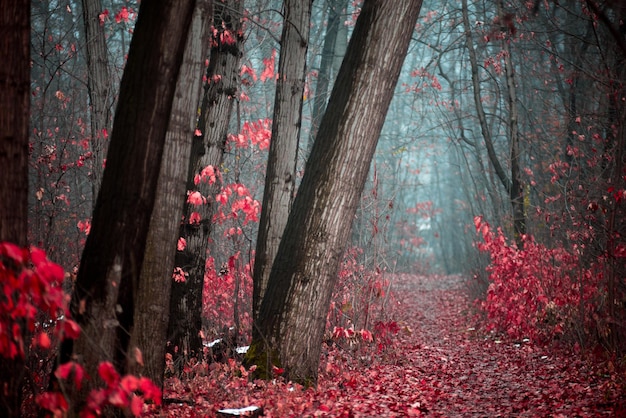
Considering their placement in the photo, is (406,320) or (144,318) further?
(406,320)

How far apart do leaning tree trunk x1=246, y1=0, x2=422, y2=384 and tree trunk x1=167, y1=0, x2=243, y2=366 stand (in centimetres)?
164

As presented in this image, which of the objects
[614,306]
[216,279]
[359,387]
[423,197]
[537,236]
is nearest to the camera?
[359,387]

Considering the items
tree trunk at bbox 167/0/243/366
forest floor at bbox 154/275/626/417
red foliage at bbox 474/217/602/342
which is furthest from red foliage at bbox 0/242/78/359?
red foliage at bbox 474/217/602/342

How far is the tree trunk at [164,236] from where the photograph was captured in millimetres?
4609

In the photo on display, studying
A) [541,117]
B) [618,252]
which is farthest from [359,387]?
[541,117]

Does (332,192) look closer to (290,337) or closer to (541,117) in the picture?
(290,337)

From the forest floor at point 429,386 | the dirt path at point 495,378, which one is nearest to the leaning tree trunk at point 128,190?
the forest floor at point 429,386

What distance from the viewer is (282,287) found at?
5.79 m

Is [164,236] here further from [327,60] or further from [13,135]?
[327,60]

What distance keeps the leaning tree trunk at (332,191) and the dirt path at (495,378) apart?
1428 mm

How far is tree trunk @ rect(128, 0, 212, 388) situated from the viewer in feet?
15.1

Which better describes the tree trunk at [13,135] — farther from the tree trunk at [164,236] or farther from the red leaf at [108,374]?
the tree trunk at [164,236]

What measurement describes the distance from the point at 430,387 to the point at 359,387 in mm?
849

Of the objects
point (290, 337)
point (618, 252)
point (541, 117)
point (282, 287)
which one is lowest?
point (290, 337)
